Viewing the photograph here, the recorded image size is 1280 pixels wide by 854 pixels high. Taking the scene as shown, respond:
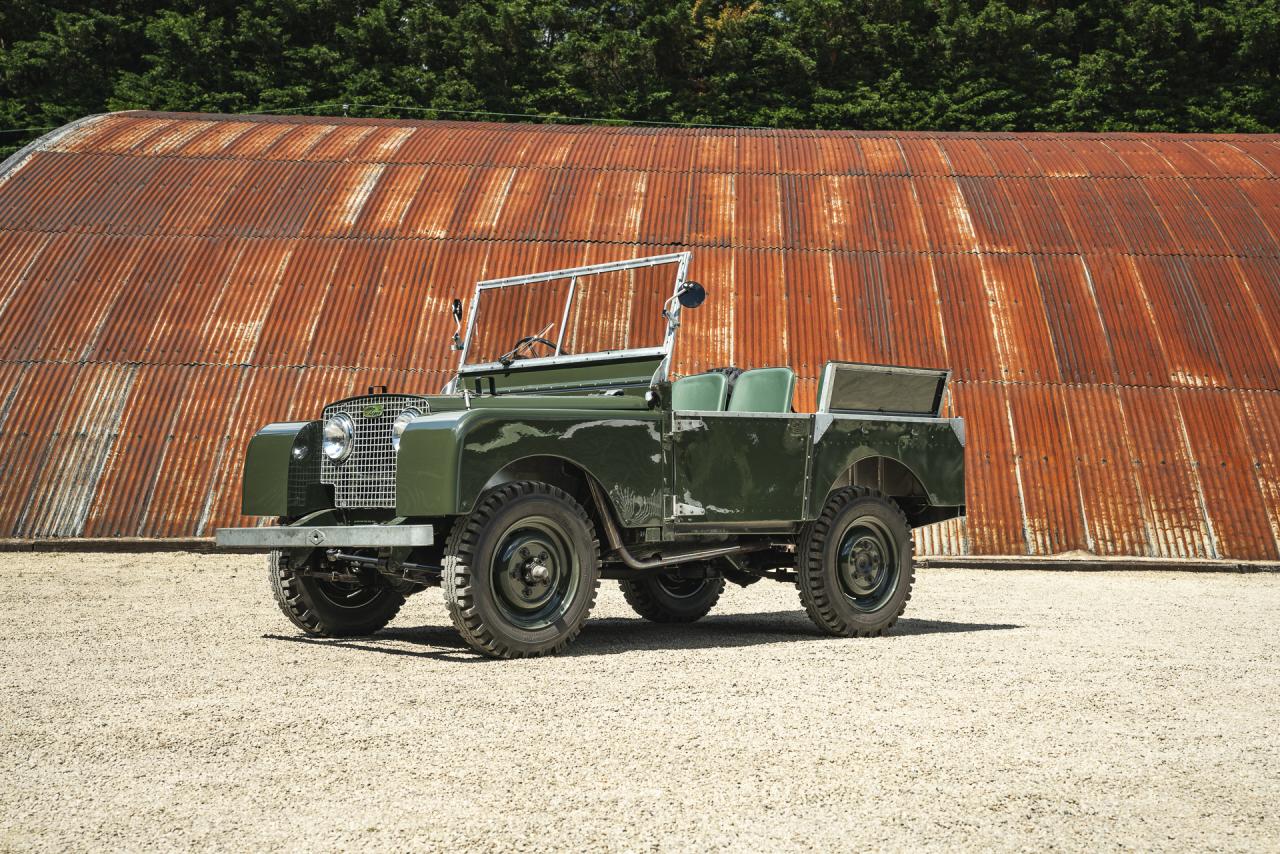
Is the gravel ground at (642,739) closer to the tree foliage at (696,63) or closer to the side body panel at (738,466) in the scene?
the side body panel at (738,466)

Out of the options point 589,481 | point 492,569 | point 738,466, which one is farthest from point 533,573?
point 738,466

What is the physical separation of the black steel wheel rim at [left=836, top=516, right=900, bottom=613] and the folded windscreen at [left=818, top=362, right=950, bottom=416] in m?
0.80

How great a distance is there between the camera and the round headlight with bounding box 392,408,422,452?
24.0 feet

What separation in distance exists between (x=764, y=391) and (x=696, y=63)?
34.5 metres

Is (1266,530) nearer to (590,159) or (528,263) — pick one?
(528,263)

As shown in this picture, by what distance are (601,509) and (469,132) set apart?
15.7 meters

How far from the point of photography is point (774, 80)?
40.7 meters

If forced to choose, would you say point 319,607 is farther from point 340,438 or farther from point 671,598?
point 671,598

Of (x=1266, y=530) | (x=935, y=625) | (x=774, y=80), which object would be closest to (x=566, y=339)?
(x=935, y=625)

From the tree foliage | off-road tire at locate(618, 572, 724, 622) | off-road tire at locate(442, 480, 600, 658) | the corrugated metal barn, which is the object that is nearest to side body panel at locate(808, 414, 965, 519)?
off-road tire at locate(618, 572, 724, 622)

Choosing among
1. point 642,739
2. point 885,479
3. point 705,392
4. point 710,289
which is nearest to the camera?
point 642,739

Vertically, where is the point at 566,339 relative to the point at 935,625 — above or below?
above

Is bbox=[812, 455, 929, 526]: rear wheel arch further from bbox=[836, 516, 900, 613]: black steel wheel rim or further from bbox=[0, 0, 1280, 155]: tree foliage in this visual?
bbox=[0, 0, 1280, 155]: tree foliage

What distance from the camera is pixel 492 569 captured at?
22.9ft
